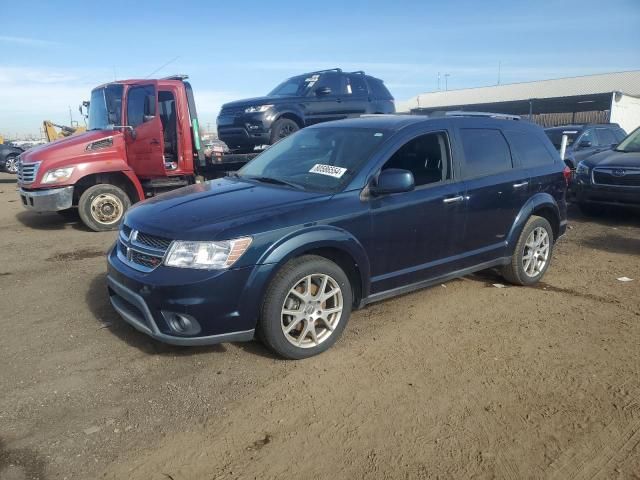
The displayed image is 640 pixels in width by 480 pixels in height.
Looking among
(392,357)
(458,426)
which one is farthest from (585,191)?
(458,426)

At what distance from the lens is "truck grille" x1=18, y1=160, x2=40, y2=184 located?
7961 millimetres

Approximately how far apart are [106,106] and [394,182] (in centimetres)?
690

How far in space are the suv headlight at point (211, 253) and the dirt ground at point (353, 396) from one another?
2.62ft

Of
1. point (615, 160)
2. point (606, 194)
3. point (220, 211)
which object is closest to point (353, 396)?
point (220, 211)

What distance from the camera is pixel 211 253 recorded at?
127 inches

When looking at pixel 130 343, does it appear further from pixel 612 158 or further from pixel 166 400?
pixel 612 158

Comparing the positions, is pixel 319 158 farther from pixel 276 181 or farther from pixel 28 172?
pixel 28 172

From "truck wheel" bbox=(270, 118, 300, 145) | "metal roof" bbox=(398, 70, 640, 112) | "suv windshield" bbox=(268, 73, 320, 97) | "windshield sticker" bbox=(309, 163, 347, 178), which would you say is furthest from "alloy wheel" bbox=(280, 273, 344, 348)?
"metal roof" bbox=(398, 70, 640, 112)

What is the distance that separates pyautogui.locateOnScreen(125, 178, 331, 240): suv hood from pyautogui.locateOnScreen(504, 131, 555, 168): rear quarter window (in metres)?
2.44

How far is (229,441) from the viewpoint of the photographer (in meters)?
2.72

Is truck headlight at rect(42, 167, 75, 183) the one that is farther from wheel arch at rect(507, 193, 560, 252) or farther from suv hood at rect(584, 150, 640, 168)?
suv hood at rect(584, 150, 640, 168)

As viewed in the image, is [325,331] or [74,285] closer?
[325,331]

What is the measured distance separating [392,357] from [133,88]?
705cm

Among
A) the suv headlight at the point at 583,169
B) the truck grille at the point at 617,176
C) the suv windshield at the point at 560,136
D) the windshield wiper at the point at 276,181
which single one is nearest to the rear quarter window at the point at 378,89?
the suv windshield at the point at 560,136
